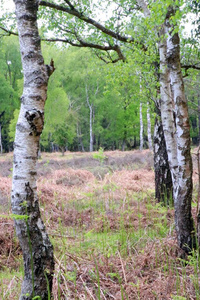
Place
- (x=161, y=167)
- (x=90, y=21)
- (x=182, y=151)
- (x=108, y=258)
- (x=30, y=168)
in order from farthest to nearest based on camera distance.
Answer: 1. (x=90, y=21)
2. (x=161, y=167)
3. (x=108, y=258)
4. (x=182, y=151)
5. (x=30, y=168)

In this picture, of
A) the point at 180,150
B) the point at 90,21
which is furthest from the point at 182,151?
the point at 90,21

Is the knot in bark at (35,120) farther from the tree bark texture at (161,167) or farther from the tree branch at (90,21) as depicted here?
the tree branch at (90,21)

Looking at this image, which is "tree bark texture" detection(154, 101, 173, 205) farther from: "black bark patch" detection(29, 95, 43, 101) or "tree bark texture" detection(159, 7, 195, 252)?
"black bark patch" detection(29, 95, 43, 101)

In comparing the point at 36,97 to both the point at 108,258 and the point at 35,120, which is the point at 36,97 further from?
the point at 108,258

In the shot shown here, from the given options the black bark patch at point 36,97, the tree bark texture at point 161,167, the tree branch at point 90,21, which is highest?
the tree branch at point 90,21

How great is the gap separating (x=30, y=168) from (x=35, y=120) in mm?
419

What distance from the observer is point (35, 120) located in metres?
2.28

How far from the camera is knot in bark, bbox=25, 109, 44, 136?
225 cm

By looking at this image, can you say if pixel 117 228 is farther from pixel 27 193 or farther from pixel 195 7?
pixel 195 7

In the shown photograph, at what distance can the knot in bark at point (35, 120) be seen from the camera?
2.25 metres

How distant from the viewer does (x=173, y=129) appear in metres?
3.82

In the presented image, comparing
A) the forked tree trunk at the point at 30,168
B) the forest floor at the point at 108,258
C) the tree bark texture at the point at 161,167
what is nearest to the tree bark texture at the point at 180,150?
the forest floor at the point at 108,258

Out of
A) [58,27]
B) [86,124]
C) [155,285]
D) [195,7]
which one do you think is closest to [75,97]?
[86,124]

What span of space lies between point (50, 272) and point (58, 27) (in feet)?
22.4
